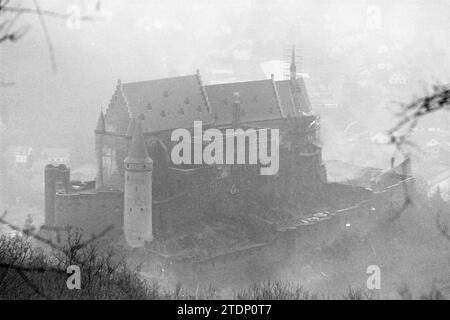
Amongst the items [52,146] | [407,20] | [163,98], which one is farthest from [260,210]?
[407,20]

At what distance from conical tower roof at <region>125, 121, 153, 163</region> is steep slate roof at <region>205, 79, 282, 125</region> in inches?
272

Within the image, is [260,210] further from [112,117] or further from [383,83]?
[383,83]

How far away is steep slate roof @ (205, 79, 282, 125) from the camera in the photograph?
44594mm

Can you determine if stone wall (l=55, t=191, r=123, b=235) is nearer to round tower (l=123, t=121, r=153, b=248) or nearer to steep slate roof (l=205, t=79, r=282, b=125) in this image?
round tower (l=123, t=121, r=153, b=248)

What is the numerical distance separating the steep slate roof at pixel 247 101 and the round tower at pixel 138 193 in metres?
7.28

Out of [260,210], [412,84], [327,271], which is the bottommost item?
[327,271]

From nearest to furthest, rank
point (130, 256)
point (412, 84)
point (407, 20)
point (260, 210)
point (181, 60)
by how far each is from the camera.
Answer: point (130, 256), point (260, 210), point (412, 84), point (181, 60), point (407, 20)

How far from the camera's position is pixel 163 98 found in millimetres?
41781

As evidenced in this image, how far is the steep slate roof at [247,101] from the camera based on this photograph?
44.6m

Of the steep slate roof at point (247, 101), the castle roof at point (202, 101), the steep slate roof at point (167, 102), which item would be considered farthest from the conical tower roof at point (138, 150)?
the steep slate roof at point (247, 101)

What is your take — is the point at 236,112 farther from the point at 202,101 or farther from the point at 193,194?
the point at 193,194

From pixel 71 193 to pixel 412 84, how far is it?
66.9 m

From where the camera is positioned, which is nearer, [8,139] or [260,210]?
[260,210]

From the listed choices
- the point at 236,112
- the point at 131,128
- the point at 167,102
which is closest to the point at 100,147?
the point at 131,128
